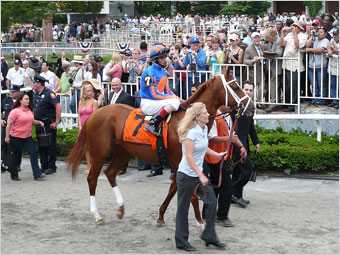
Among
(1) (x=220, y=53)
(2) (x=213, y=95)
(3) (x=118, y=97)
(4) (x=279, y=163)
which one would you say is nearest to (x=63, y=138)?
(3) (x=118, y=97)

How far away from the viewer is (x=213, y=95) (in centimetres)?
831

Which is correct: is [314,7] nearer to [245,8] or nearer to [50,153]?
[245,8]

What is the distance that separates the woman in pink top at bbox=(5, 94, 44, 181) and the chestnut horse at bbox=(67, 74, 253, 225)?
212 centimetres

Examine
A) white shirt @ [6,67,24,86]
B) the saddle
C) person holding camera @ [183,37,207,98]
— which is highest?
person holding camera @ [183,37,207,98]

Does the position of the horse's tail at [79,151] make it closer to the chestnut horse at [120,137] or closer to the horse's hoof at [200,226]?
the chestnut horse at [120,137]

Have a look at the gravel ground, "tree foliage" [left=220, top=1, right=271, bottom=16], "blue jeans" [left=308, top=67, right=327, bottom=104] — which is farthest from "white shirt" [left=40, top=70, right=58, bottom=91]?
"tree foliage" [left=220, top=1, right=271, bottom=16]

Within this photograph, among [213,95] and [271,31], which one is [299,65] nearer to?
[271,31]

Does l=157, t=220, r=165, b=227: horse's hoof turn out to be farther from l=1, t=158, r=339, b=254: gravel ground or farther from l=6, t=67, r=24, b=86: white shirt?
l=6, t=67, r=24, b=86: white shirt

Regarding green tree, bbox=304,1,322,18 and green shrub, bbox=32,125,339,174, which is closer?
green shrub, bbox=32,125,339,174

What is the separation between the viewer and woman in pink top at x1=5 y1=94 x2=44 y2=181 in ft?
36.8

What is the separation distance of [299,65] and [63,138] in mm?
4913

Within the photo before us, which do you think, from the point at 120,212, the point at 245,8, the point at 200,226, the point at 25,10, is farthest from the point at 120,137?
the point at 245,8

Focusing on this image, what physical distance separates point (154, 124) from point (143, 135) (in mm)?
299

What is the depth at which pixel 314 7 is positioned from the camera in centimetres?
4644
